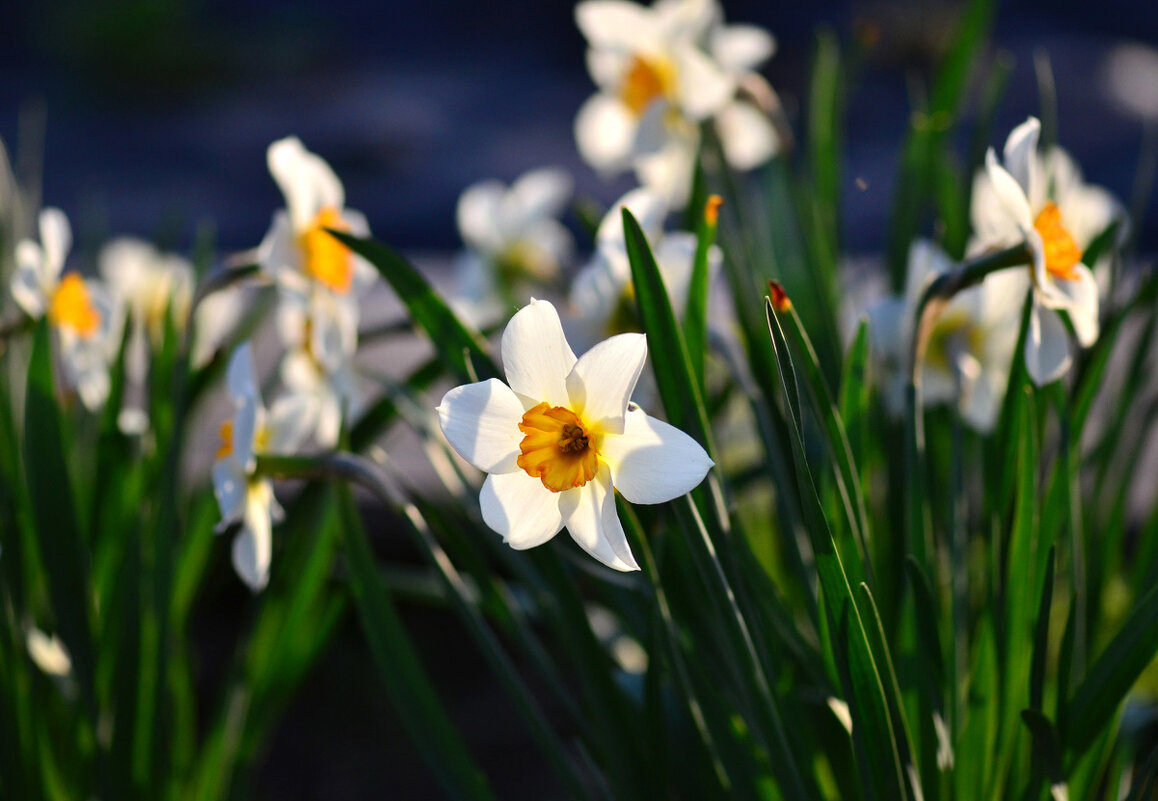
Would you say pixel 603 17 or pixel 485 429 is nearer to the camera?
pixel 485 429

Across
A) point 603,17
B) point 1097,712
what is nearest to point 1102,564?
point 1097,712

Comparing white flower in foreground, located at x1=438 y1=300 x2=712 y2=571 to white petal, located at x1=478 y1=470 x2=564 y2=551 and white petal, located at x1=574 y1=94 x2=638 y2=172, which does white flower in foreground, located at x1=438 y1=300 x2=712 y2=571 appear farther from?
white petal, located at x1=574 y1=94 x2=638 y2=172

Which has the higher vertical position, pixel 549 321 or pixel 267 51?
pixel 549 321

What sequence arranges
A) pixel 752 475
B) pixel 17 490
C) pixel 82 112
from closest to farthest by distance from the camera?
pixel 17 490 < pixel 752 475 < pixel 82 112

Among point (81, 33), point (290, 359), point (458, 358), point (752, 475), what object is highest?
point (458, 358)

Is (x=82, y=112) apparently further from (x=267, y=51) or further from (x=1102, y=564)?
(x=1102, y=564)

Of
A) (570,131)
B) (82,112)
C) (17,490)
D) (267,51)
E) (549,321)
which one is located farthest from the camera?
(267,51)

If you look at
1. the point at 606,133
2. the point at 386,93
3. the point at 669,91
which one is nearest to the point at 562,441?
the point at 669,91

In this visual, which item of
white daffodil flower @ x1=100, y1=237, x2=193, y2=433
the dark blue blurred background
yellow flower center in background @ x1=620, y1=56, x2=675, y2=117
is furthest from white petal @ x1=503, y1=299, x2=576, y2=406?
the dark blue blurred background
